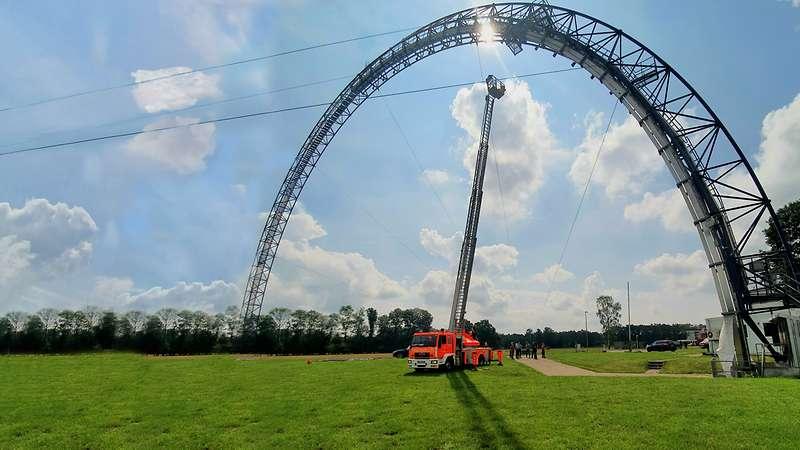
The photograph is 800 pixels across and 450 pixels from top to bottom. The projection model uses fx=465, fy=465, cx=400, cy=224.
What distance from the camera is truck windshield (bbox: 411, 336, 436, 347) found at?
2660 centimetres

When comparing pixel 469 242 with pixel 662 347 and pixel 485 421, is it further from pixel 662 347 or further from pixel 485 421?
pixel 662 347

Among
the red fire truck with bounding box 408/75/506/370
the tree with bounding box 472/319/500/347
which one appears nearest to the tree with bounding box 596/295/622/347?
the tree with bounding box 472/319/500/347

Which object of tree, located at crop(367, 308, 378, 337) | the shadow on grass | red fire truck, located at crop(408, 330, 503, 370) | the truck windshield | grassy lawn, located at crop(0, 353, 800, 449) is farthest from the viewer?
tree, located at crop(367, 308, 378, 337)

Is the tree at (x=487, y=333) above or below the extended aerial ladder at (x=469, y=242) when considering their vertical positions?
below

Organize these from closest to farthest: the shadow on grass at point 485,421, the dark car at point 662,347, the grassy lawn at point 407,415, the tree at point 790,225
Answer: the shadow on grass at point 485,421
the grassy lawn at point 407,415
the tree at point 790,225
the dark car at point 662,347

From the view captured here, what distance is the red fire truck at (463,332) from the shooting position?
26.0 meters

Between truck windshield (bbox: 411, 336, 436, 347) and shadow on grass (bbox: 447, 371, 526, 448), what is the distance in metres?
9.21

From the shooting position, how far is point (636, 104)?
27000 mm

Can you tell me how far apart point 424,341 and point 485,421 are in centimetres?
1537

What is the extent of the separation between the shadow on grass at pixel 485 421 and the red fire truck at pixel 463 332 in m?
8.70

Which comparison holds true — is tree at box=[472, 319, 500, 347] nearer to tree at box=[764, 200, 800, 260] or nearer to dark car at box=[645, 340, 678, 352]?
dark car at box=[645, 340, 678, 352]

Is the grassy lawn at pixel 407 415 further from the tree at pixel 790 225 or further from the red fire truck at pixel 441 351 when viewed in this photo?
the tree at pixel 790 225

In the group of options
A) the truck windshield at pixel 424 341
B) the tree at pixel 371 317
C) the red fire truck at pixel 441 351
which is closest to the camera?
the red fire truck at pixel 441 351

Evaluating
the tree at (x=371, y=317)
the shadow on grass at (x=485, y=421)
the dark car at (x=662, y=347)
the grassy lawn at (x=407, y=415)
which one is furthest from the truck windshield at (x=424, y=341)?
the tree at (x=371, y=317)
